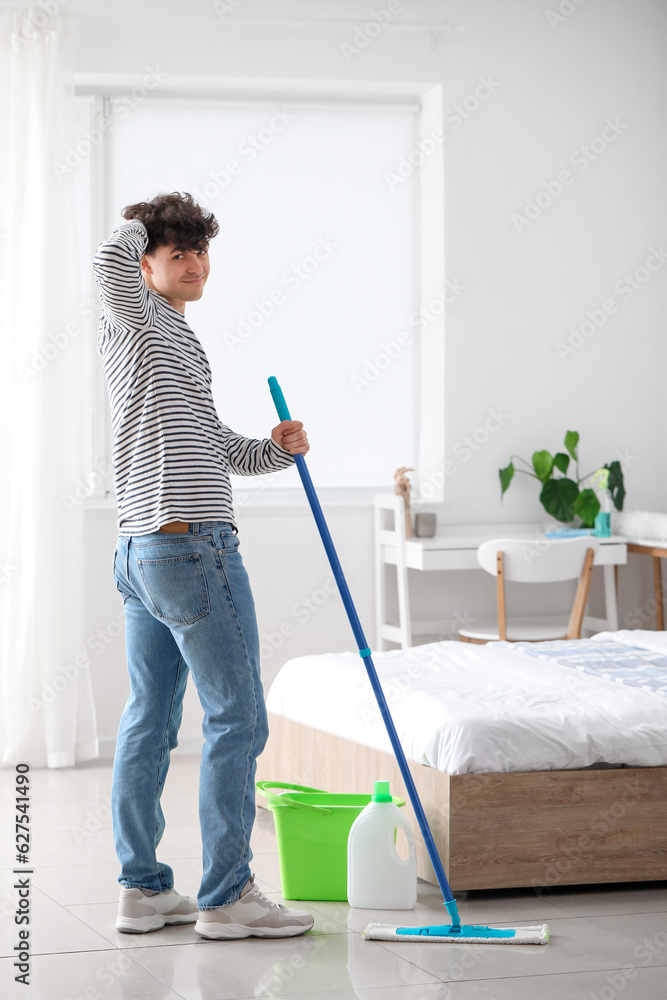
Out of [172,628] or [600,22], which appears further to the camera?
[600,22]

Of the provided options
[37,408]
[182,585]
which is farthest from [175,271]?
[37,408]

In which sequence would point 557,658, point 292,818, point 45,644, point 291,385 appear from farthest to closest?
point 291,385
point 45,644
point 557,658
point 292,818

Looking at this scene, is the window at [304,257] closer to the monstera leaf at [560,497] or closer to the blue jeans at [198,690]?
the monstera leaf at [560,497]

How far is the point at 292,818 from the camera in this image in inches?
103

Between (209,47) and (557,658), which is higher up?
(209,47)

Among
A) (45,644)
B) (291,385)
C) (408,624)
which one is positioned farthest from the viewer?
(291,385)

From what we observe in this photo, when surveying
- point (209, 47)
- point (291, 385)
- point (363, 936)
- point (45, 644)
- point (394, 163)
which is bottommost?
point (363, 936)

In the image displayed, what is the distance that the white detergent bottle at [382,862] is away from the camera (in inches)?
98.9

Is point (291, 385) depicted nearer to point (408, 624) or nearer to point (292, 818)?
point (408, 624)

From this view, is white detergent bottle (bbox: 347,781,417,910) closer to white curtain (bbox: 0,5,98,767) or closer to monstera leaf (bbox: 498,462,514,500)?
white curtain (bbox: 0,5,98,767)

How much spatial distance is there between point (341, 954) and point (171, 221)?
1.37 m

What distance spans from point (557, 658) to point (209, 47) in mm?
2617

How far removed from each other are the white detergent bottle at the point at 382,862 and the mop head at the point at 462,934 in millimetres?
166

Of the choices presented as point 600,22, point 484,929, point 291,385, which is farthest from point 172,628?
point 600,22
